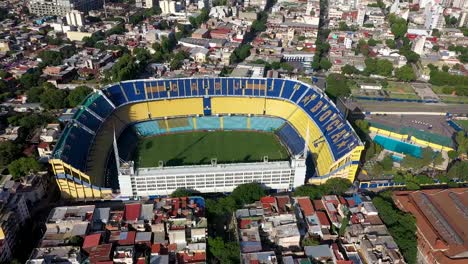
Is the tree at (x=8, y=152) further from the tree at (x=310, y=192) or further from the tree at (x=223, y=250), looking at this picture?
the tree at (x=310, y=192)

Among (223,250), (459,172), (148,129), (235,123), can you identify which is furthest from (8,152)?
(459,172)

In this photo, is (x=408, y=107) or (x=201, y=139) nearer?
(x=201, y=139)

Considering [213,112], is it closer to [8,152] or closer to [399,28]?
[8,152]

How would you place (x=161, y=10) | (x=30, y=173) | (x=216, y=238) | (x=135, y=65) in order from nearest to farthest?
1. (x=216, y=238)
2. (x=30, y=173)
3. (x=135, y=65)
4. (x=161, y=10)

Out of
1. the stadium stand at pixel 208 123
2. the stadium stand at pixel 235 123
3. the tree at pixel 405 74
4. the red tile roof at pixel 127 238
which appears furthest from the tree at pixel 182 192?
the tree at pixel 405 74

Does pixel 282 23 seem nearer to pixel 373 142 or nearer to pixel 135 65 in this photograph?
pixel 135 65

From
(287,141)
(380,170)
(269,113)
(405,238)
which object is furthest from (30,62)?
(405,238)
